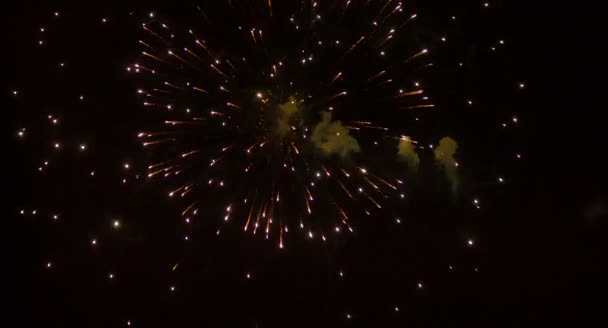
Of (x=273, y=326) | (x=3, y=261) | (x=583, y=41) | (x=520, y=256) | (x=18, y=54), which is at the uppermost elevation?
(x=583, y=41)

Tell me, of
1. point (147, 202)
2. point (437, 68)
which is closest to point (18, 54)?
point (147, 202)

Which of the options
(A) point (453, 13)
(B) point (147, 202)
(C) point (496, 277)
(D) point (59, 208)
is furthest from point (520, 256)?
(D) point (59, 208)

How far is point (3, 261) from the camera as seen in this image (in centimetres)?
149

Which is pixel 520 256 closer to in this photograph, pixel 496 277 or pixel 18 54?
pixel 496 277

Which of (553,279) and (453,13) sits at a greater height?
(453,13)

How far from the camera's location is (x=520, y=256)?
1.48 metres

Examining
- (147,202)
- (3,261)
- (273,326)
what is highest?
(147,202)

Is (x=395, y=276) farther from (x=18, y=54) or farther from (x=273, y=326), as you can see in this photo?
(x=18, y=54)

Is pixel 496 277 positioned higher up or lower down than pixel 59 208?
lower down

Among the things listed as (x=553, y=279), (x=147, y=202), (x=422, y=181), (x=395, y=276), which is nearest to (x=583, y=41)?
(x=422, y=181)

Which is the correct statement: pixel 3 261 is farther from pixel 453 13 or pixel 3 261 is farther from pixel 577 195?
pixel 577 195

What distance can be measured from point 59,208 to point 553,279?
1873 mm

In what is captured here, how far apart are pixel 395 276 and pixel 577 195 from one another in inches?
29.2

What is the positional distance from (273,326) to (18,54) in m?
1.40
